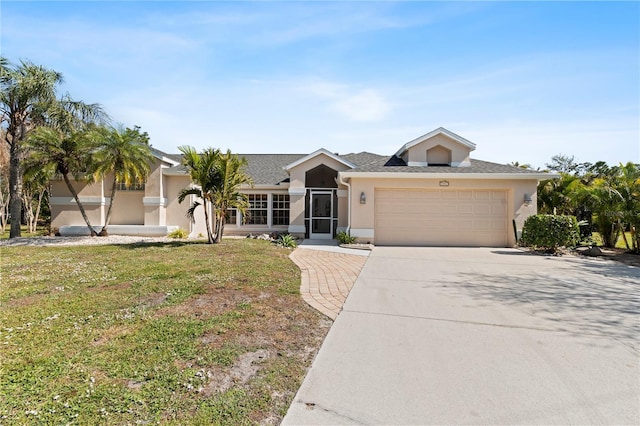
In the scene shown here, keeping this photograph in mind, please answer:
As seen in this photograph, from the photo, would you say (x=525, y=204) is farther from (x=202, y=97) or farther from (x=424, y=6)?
(x=202, y=97)

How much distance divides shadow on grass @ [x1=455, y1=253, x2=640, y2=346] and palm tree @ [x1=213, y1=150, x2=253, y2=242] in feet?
28.0

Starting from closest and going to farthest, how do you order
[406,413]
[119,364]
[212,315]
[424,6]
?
[406,413], [119,364], [212,315], [424,6]

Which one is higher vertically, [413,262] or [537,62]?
[537,62]

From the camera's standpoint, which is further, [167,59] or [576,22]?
[167,59]

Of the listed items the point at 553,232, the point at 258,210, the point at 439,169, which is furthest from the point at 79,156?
the point at 553,232

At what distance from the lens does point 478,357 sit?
3.86 m

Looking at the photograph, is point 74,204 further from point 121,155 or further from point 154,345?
point 154,345

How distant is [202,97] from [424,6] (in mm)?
8618

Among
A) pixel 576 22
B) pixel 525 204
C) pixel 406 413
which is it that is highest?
pixel 576 22

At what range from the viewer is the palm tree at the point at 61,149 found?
14016 millimetres

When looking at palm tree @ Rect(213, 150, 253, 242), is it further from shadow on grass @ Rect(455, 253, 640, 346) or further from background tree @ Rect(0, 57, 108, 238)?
shadow on grass @ Rect(455, 253, 640, 346)

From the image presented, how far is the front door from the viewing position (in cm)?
1641

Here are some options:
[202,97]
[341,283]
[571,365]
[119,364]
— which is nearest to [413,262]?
[341,283]

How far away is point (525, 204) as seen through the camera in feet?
46.2
